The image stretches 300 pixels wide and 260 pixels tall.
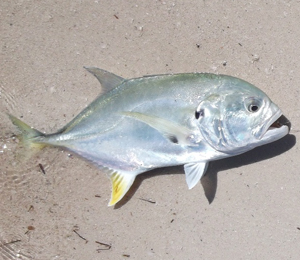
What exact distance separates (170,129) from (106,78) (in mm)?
469

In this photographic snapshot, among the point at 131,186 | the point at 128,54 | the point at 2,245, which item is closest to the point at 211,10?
the point at 128,54

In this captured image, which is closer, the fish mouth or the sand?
the fish mouth

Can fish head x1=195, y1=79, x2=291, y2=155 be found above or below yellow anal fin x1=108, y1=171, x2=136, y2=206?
above

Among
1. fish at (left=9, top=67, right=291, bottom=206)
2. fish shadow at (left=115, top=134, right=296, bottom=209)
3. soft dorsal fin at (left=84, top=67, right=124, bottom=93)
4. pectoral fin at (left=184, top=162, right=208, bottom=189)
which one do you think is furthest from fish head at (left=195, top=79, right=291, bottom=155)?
soft dorsal fin at (left=84, top=67, right=124, bottom=93)

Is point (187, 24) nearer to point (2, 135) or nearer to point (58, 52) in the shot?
point (58, 52)

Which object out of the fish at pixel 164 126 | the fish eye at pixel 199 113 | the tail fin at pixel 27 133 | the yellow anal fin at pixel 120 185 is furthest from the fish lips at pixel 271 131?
the tail fin at pixel 27 133

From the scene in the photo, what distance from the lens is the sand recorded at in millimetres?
2332

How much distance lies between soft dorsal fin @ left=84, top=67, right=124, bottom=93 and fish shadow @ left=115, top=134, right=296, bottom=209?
56 cm

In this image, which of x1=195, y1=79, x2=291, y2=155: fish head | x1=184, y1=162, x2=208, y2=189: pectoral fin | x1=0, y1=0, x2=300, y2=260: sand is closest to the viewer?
x1=195, y1=79, x2=291, y2=155: fish head

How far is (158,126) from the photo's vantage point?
211cm

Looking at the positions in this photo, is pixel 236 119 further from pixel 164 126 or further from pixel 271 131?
pixel 164 126

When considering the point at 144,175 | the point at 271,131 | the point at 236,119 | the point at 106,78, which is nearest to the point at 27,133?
the point at 106,78

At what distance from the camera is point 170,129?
210 cm

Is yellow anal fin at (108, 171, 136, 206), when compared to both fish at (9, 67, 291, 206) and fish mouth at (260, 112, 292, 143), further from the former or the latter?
fish mouth at (260, 112, 292, 143)
